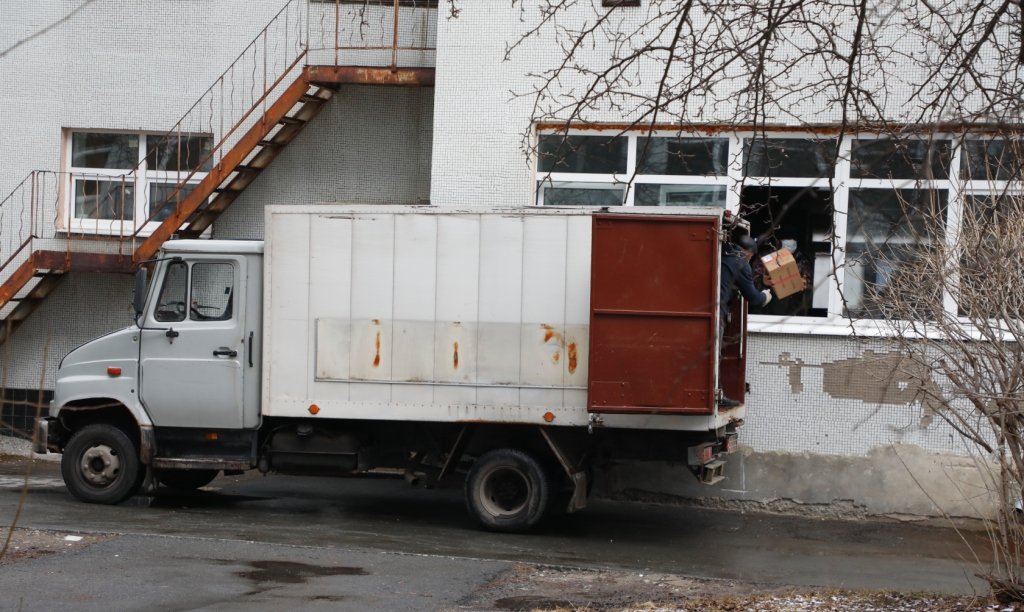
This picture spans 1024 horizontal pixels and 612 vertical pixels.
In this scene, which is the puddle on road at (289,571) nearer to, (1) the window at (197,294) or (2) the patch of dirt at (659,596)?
(2) the patch of dirt at (659,596)

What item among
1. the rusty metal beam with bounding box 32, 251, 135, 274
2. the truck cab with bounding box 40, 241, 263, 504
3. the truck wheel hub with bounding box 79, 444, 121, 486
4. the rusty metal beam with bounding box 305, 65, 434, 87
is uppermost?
the rusty metal beam with bounding box 305, 65, 434, 87

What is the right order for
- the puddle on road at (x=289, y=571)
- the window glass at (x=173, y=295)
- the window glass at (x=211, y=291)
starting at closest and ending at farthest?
the puddle on road at (x=289, y=571) → the window glass at (x=211, y=291) → the window glass at (x=173, y=295)

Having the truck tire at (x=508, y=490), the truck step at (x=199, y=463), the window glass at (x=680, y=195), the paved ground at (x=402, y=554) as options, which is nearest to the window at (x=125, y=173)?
the paved ground at (x=402, y=554)

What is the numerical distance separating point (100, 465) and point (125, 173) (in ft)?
15.3

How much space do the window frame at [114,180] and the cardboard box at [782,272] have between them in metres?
7.09

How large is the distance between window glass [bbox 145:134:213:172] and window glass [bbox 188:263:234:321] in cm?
373

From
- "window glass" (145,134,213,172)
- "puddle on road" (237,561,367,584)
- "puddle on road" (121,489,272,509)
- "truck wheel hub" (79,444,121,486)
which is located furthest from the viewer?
"window glass" (145,134,213,172)

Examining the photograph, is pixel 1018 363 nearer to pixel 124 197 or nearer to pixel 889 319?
pixel 889 319

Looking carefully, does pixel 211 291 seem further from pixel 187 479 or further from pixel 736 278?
pixel 736 278

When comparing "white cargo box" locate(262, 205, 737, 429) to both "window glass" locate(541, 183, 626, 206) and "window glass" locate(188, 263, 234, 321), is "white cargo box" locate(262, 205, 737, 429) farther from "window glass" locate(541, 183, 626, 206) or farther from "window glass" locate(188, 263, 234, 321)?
"window glass" locate(541, 183, 626, 206)

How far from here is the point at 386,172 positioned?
45.4 ft

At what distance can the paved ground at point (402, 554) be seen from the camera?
7.65 meters

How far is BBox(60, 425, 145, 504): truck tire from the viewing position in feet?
35.7

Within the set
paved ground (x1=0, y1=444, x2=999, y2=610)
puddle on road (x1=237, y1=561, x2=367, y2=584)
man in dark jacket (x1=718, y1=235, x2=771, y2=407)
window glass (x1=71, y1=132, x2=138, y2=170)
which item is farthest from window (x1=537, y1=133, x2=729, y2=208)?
window glass (x1=71, y1=132, x2=138, y2=170)
